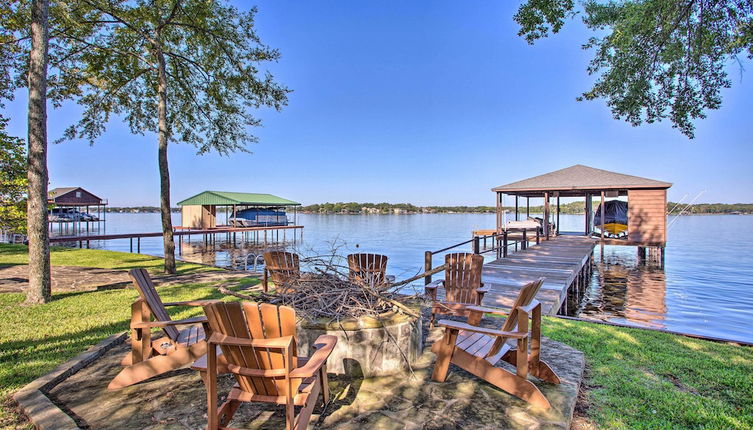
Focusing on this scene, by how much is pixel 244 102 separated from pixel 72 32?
4.18 metres

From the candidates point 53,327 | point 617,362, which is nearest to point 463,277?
point 617,362

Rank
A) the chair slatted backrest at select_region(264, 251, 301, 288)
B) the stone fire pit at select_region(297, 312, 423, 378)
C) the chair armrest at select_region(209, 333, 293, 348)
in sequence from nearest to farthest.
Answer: the chair armrest at select_region(209, 333, 293, 348), the stone fire pit at select_region(297, 312, 423, 378), the chair slatted backrest at select_region(264, 251, 301, 288)

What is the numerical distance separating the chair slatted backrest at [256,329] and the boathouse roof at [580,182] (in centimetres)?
1811

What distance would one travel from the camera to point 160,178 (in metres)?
9.06

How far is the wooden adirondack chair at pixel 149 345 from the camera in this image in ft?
9.33

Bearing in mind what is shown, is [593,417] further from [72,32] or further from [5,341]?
[72,32]

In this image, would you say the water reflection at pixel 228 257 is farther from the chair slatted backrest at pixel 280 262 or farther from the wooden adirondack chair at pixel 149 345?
the wooden adirondack chair at pixel 149 345

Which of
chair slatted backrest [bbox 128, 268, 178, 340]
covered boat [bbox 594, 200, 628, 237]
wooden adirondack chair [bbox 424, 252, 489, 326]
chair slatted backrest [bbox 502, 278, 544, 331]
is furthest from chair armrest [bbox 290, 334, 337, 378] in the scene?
covered boat [bbox 594, 200, 628, 237]

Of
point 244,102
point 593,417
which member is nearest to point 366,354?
point 593,417

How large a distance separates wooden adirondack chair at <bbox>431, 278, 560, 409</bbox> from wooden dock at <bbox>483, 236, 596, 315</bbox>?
171 cm

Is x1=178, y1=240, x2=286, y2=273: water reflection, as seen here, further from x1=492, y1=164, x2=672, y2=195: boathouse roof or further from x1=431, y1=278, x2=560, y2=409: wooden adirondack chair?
x1=492, y1=164, x2=672, y2=195: boathouse roof

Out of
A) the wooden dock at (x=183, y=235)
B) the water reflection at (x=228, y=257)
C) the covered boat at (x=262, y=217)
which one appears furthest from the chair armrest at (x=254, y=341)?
the covered boat at (x=262, y=217)

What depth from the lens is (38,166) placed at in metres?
5.61

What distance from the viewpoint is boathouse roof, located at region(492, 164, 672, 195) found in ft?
55.5
